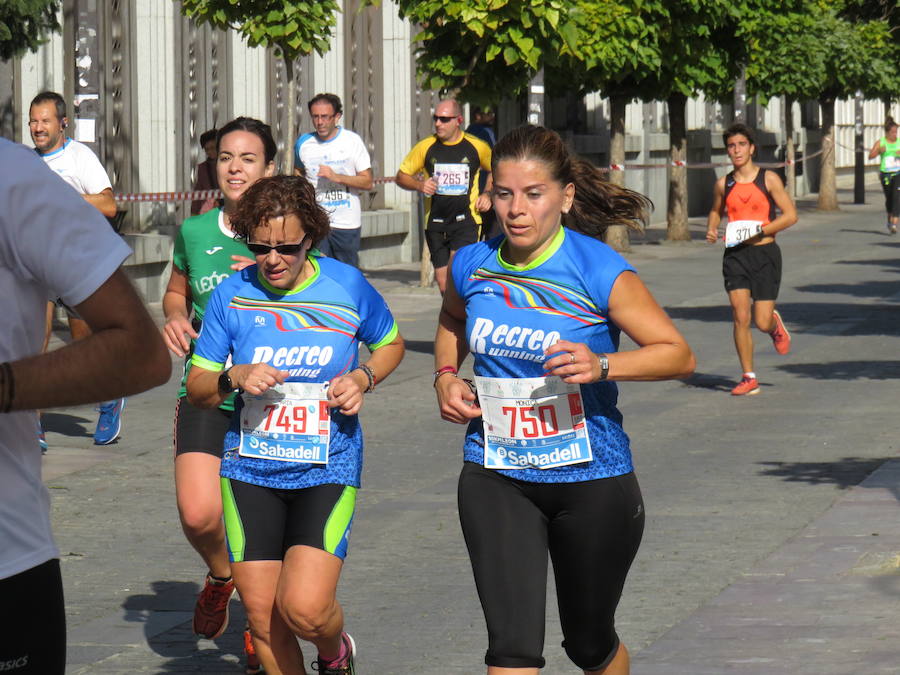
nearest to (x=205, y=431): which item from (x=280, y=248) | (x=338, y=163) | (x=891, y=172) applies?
(x=280, y=248)

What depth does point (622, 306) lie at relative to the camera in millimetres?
4574

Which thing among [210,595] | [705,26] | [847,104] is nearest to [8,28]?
[210,595]

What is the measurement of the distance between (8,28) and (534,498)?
9789 mm

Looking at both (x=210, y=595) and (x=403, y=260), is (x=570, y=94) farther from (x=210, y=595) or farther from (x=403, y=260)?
(x=210, y=595)

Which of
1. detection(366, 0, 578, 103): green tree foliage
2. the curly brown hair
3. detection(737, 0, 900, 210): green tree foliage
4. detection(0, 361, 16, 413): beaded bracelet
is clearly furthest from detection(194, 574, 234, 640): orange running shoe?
detection(737, 0, 900, 210): green tree foliage

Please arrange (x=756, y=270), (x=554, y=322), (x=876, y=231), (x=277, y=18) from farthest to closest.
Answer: (x=876, y=231) < (x=277, y=18) < (x=756, y=270) < (x=554, y=322)

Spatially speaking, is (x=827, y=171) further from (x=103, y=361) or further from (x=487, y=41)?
(x=103, y=361)

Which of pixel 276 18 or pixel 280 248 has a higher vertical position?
pixel 276 18

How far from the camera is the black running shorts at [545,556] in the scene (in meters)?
4.52

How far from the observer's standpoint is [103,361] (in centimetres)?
262

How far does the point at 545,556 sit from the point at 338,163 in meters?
10.9

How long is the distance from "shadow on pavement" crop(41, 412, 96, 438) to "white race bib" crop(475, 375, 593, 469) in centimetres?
651

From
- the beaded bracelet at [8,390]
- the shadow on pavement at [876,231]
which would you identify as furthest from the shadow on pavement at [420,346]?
the shadow on pavement at [876,231]

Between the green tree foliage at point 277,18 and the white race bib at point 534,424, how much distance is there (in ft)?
40.7
